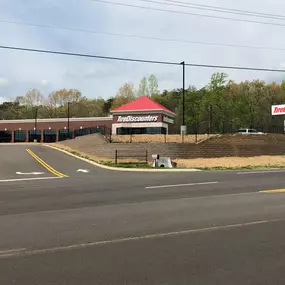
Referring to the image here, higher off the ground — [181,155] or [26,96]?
[26,96]

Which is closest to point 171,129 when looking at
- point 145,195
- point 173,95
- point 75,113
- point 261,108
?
point 261,108

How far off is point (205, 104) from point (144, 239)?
6185cm

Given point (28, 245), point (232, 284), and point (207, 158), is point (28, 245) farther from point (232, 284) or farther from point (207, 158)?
point (207, 158)

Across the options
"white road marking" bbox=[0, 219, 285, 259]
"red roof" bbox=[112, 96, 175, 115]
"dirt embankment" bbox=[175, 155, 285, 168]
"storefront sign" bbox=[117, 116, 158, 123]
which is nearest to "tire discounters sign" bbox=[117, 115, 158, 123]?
"storefront sign" bbox=[117, 116, 158, 123]

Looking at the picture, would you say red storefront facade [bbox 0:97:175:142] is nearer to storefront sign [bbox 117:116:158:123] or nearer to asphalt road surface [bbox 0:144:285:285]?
storefront sign [bbox 117:116:158:123]

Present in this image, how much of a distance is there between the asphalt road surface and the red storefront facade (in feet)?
170

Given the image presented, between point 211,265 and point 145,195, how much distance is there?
763cm

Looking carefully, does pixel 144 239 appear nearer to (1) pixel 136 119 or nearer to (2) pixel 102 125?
(1) pixel 136 119

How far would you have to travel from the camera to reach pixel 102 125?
255ft

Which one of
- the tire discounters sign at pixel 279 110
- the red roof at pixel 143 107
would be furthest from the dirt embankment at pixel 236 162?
the red roof at pixel 143 107

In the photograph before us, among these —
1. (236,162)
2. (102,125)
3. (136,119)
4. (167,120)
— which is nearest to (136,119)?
(136,119)

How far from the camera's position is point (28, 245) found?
6.51 meters

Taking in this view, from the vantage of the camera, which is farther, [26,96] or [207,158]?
[26,96]

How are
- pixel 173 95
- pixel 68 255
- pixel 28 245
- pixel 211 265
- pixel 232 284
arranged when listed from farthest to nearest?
pixel 173 95, pixel 28 245, pixel 68 255, pixel 211 265, pixel 232 284
